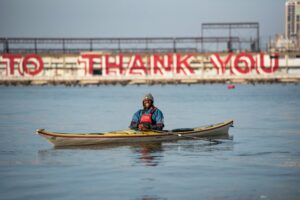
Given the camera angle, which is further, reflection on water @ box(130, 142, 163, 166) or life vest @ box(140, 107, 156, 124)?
life vest @ box(140, 107, 156, 124)

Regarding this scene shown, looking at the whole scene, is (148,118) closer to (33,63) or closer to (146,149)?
(146,149)

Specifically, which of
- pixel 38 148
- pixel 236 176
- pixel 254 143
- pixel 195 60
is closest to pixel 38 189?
pixel 236 176

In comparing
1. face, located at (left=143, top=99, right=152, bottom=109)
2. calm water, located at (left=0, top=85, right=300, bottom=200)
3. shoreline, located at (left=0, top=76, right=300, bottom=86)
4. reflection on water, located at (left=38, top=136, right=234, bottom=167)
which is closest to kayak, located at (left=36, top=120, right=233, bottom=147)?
reflection on water, located at (left=38, top=136, right=234, bottom=167)

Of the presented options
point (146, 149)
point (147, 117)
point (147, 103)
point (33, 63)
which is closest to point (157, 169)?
point (146, 149)

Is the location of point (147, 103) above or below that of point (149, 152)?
above

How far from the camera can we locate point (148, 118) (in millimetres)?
25344

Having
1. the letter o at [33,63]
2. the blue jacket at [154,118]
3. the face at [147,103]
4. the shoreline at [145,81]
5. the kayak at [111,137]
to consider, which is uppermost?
the letter o at [33,63]

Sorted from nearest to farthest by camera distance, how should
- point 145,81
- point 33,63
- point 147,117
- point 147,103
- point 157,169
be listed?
point 157,169 < point 147,103 < point 147,117 < point 33,63 < point 145,81

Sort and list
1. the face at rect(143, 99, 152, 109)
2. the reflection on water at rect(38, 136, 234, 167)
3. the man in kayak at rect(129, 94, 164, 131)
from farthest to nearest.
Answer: the man in kayak at rect(129, 94, 164, 131) < the face at rect(143, 99, 152, 109) < the reflection on water at rect(38, 136, 234, 167)

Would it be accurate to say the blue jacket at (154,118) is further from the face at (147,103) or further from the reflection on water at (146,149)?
the reflection on water at (146,149)

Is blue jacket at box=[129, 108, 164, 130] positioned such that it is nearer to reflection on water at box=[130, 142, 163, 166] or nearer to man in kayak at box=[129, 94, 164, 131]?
man in kayak at box=[129, 94, 164, 131]

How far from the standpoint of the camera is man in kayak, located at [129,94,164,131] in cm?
2512

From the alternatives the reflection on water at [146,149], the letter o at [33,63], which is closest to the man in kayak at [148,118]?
the reflection on water at [146,149]

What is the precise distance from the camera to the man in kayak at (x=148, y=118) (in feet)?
82.4
